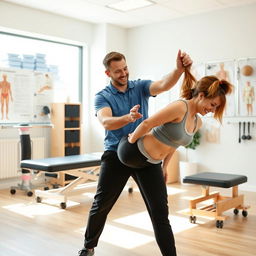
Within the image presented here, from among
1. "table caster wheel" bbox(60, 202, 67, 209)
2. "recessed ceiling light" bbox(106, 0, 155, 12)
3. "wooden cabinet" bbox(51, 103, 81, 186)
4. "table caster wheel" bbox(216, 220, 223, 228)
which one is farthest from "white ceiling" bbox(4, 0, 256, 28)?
"table caster wheel" bbox(216, 220, 223, 228)

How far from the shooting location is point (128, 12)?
516cm

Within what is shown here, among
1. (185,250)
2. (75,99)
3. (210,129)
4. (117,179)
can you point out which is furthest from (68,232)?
(75,99)

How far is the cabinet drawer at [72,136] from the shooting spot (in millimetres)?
5168

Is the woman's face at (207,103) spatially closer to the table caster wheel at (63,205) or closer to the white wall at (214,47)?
the table caster wheel at (63,205)

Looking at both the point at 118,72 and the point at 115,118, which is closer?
the point at 115,118

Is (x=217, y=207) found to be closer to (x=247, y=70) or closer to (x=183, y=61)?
(x=183, y=61)

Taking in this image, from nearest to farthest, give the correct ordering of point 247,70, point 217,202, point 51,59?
point 217,202 < point 247,70 < point 51,59

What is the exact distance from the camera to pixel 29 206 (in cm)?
388

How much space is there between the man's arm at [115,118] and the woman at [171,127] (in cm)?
7

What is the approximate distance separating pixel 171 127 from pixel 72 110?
3509 mm

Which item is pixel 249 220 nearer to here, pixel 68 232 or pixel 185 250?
pixel 185 250

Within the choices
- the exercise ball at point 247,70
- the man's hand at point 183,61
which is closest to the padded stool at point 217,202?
the man's hand at point 183,61

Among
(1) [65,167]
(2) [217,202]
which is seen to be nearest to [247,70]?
(2) [217,202]

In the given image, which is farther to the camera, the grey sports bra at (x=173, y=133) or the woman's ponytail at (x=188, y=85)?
the woman's ponytail at (x=188, y=85)
